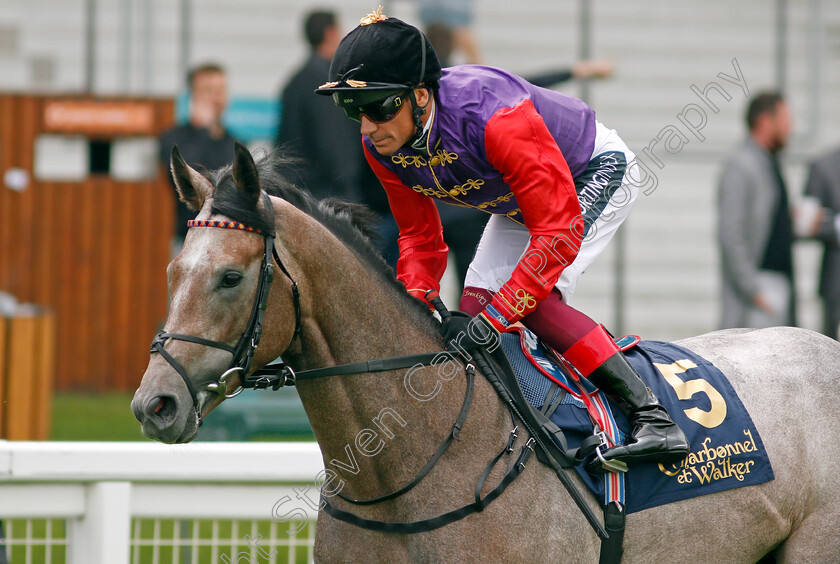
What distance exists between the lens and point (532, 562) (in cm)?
263

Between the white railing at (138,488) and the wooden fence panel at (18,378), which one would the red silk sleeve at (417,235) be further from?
the wooden fence panel at (18,378)

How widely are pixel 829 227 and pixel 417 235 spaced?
444 cm

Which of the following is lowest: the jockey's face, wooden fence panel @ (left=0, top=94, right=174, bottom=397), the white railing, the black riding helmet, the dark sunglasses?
wooden fence panel @ (left=0, top=94, right=174, bottom=397)

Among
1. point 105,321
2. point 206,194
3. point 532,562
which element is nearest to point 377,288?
point 206,194

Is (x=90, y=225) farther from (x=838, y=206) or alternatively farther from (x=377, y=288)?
(x=377, y=288)

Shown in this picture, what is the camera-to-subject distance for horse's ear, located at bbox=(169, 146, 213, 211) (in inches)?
106

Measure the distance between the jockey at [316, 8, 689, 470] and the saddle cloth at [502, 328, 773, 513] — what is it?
0.19ft

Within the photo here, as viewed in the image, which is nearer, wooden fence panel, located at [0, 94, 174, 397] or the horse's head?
the horse's head

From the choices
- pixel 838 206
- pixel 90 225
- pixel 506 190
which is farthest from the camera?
pixel 90 225

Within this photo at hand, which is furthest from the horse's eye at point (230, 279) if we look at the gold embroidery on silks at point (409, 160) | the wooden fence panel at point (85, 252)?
the wooden fence panel at point (85, 252)

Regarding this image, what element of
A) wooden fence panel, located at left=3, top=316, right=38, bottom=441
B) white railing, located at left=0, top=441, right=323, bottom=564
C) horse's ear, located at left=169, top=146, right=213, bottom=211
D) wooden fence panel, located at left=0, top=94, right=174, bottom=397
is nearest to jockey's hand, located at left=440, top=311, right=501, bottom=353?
horse's ear, located at left=169, top=146, right=213, bottom=211

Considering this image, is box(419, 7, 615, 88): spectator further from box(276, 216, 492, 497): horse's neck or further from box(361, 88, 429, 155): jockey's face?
box(276, 216, 492, 497): horse's neck

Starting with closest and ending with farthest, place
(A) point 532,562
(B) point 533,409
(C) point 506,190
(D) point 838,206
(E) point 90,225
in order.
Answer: (A) point 532,562
(B) point 533,409
(C) point 506,190
(D) point 838,206
(E) point 90,225

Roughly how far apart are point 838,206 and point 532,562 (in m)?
5.03
